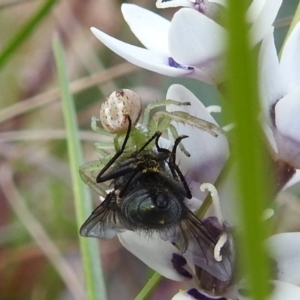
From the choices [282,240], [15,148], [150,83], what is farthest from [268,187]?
[150,83]

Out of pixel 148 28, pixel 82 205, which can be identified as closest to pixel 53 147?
pixel 82 205

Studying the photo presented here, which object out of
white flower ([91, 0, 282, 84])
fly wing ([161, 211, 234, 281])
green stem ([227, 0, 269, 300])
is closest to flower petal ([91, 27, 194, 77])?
white flower ([91, 0, 282, 84])

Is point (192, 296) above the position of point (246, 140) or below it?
below

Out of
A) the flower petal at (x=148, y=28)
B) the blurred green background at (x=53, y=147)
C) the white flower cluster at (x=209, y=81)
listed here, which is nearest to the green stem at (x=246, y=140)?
the white flower cluster at (x=209, y=81)

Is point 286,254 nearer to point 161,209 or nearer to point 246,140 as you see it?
point 161,209

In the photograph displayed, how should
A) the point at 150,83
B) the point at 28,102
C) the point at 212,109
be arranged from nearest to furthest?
the point at 212,109, the point at 28,102, the point at 150,83

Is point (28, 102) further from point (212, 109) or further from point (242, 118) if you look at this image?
point (242, 118)

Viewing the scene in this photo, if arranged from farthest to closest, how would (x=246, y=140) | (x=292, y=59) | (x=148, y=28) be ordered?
1. (x=148, y=28)
2. (x=292, y=59)
3. (x=246, y=140)

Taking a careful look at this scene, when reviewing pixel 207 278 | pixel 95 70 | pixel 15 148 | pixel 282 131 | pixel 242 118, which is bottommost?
pixel 15 148
